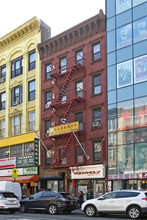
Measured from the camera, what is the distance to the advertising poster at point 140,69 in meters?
28.0

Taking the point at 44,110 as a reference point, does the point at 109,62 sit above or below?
above

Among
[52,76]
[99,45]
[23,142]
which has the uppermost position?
[99,45]


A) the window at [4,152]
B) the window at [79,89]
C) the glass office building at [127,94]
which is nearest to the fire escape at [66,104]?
the window at [79,89]

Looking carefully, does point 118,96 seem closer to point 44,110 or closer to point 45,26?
point 44,110

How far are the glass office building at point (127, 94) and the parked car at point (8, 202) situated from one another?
329 inches

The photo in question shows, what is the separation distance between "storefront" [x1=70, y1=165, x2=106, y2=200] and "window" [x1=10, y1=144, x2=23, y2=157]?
9.18m

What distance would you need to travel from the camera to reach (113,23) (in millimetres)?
31203

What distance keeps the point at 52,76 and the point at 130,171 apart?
12.9 metres

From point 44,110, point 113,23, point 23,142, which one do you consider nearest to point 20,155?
point 23,142

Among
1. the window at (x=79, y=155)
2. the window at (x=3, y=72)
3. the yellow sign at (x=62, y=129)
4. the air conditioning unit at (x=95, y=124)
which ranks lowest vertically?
the window at (x=79, y=155)

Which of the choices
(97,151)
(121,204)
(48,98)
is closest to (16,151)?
(48,98)

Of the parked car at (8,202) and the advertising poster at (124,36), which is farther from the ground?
the advertising poster at (124,36)

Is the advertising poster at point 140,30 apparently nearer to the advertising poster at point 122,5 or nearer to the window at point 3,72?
the advertising poster at point 122,5

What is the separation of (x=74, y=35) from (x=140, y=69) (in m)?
8.85
